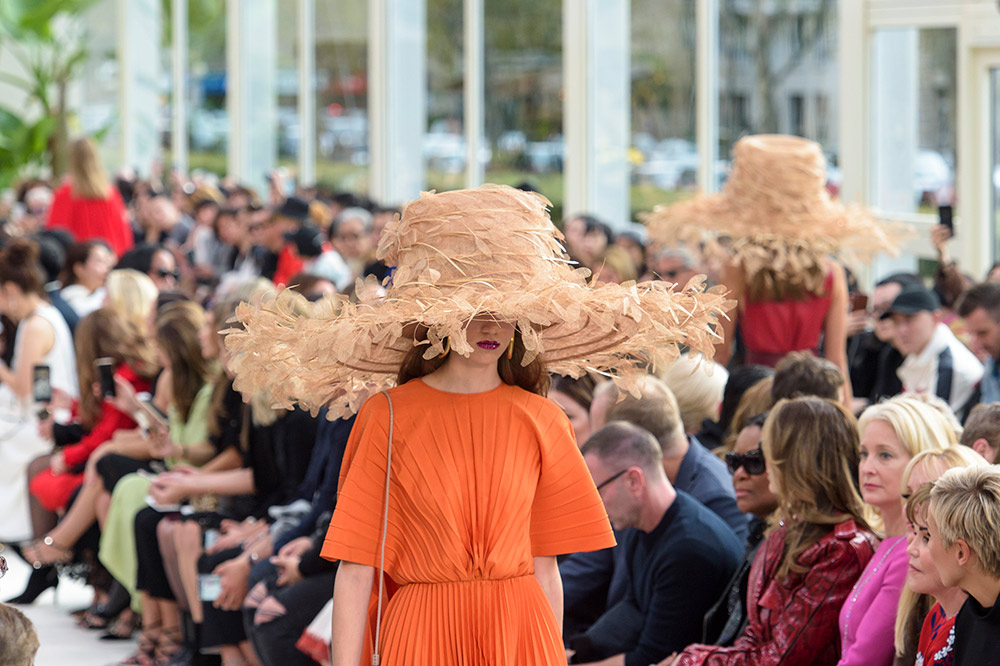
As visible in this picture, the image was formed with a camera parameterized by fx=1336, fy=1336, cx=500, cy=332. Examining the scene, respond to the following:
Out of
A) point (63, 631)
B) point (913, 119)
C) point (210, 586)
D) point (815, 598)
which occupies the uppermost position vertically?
point (913, 119)

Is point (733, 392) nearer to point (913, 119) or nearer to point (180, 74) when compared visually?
point (913, 119)

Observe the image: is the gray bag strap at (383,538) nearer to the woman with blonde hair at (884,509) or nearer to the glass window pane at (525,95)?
the woman with blonde hair at (884,509)

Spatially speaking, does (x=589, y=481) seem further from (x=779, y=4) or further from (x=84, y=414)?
(x=779, y=4)

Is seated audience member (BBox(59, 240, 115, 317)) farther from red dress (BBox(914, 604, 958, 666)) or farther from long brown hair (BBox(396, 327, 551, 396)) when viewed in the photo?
red dress (BBox(914, 604, 958, 666))

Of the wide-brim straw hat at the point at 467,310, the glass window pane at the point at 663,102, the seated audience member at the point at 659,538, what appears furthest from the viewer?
the glass window pane at the point at 663,102

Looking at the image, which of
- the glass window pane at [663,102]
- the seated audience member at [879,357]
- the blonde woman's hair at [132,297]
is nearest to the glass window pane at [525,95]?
the glass window pane at [663,102]

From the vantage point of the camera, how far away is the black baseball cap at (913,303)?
494cm

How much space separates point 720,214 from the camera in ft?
17.4

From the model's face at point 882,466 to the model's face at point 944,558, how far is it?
51 centimetres

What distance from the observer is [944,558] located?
239 cm

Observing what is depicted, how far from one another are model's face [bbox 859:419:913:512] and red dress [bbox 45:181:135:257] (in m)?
8.02

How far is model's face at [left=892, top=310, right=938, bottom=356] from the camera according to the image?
16.2 ft

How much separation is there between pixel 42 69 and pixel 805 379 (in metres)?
16.0

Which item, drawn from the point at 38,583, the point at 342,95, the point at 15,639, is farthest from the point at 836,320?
the point at 342,95
